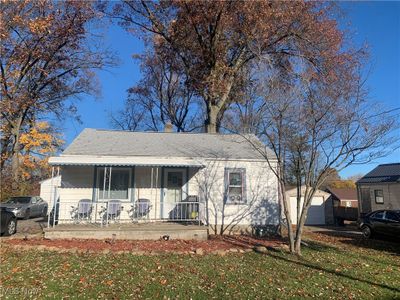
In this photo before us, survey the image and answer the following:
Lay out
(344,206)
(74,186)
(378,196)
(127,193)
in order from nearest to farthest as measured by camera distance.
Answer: (74,186), (127,193), (378,196), (344,206)

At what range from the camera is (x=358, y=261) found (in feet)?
30.4

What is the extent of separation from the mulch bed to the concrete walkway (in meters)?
0.26

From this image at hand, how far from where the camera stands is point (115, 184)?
13.3m

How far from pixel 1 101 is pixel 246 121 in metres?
17.2

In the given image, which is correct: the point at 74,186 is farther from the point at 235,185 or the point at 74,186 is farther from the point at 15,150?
the point at 15,150

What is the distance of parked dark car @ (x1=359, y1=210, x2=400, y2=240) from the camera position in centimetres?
1445

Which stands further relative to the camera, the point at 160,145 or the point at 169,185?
the point at 160,145

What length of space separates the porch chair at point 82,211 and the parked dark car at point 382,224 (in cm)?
1250

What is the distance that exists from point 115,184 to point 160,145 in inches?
107

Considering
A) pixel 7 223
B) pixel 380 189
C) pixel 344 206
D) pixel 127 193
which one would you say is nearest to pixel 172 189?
pixel 127 193

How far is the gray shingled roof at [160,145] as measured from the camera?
1359cm

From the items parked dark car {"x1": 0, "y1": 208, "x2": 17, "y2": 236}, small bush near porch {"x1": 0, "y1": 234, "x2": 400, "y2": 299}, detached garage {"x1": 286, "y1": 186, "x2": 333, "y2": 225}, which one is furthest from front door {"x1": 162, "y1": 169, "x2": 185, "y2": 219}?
detached garage {"x1": 286, "y1": 186, "x2": 333, "y2": 225}

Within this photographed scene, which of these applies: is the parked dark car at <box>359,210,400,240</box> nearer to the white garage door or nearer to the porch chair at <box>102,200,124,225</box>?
the white garage door

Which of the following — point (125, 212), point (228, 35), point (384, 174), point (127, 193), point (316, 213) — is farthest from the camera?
point (316, 213)
